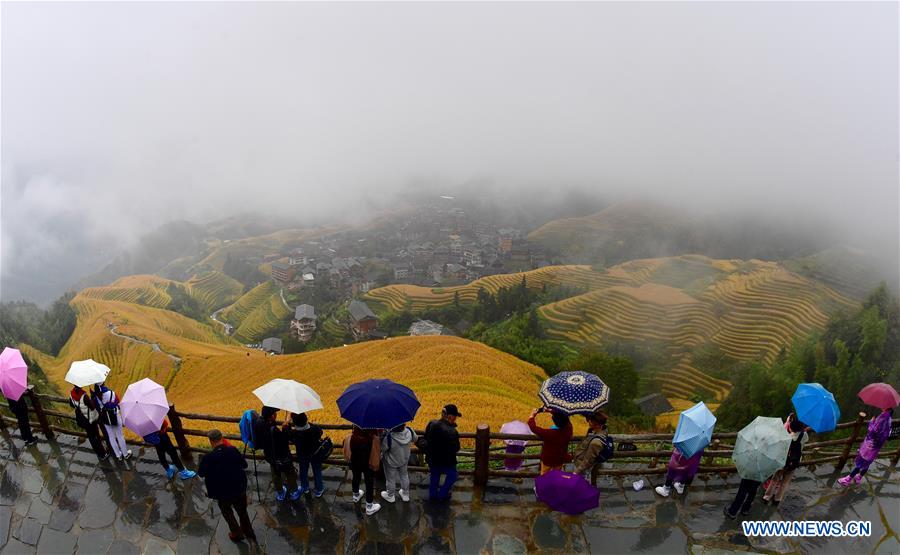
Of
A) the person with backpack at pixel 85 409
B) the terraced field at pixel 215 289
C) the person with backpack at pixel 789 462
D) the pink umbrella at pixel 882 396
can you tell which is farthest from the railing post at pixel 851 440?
the terraced field at pixel 215 289

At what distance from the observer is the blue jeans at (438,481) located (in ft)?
18.1

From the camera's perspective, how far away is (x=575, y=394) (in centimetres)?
546

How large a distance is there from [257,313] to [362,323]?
84.1 ft

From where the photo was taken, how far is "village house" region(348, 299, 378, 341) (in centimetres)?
6059

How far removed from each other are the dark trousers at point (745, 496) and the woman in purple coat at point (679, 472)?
0.50 metres

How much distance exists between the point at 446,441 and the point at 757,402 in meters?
22.4

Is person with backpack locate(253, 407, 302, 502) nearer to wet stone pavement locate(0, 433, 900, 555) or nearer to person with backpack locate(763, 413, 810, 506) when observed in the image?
wet stone pavement locate(0, 433, 900, 555)

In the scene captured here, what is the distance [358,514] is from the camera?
565 cm

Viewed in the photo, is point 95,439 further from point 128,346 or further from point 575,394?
point 128,346

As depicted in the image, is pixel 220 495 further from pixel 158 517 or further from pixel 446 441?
pixel 446 441

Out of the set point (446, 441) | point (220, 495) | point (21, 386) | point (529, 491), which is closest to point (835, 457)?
point (529, 491)

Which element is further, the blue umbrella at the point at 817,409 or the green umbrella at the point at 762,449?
the blue umbrella at the point at 817,409

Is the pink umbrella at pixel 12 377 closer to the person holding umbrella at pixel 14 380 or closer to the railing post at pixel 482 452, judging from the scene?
the person holding umbrella at pixel 14 380

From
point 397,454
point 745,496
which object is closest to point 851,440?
point 745,496
